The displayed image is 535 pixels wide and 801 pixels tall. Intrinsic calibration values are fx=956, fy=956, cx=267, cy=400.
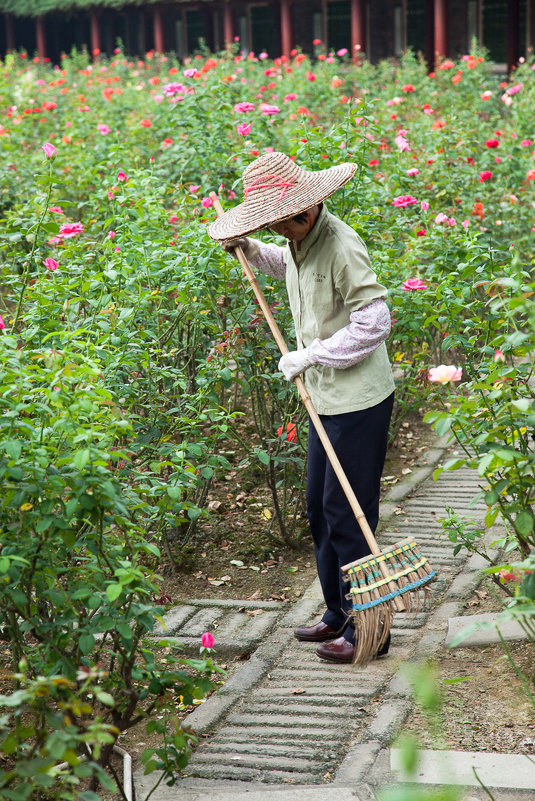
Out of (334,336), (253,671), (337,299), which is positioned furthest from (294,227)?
(253,671)

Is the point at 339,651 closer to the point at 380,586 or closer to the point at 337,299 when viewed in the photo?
the point at 380,586

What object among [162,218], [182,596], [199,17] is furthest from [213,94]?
[199,17]

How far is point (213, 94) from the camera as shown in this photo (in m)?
6.68

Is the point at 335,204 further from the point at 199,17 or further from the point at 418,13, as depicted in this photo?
the point at 199,17

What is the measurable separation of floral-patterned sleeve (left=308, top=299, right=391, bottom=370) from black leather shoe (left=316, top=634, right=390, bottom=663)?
1.01 meters

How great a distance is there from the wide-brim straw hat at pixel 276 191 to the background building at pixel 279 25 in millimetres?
12520

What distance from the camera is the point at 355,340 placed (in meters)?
3.26

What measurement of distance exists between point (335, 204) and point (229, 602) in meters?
2.01

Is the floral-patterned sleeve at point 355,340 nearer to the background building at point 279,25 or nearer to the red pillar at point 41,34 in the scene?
the background building at point 279,25

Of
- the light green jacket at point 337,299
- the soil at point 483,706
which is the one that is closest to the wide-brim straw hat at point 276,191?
the light green jacket at point 337,299

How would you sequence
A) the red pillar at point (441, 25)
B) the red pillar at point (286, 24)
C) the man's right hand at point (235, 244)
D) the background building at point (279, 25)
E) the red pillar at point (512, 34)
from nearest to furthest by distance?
1. the man's right hand at point (235, 244)
2. the red pillar at point (512, 34)
3. the red pillar at point (441, 25)
4. the background building at point (279, 25)
5. the red pillar at point (286, 24)

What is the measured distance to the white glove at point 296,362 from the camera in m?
3.35

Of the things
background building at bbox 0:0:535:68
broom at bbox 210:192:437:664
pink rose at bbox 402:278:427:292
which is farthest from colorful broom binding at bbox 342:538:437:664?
background building at bbox 0:0:535:68

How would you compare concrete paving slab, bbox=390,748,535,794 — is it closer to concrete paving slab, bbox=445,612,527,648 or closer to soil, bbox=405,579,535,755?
soil, bbox=405,579,535,755
